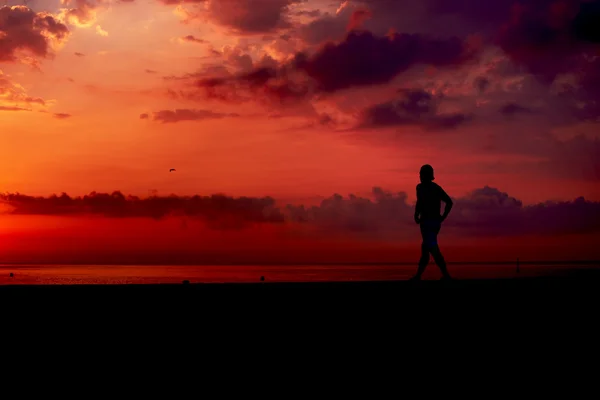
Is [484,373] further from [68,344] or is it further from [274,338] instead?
[68,344]

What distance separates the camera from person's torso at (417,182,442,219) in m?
15.2

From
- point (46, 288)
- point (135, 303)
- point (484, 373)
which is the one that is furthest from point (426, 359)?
point (46, 288)

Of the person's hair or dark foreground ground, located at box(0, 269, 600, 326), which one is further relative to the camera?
the person's hair

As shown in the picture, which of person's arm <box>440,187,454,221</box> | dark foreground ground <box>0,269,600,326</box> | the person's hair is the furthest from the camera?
person's arm <box>440,187,454,221</box>

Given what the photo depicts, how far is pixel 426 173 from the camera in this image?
50.0 ft

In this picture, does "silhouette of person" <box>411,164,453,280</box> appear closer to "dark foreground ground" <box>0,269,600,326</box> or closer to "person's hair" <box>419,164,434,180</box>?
"person's hair" <box>419,164,434,180</box>

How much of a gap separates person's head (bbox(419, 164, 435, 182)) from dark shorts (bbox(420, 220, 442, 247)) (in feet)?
2.98

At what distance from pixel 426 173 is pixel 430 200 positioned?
59 centimetres

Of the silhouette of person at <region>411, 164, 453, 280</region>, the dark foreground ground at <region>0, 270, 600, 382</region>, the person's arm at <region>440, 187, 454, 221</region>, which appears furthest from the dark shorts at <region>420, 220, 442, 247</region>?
the dark foreground ground at <region>0, 270, 600, 382</region>

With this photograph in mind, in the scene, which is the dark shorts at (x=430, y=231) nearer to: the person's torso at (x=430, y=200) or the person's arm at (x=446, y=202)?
the person's torso at (x=430, y=200)

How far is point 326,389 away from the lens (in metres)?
5.88

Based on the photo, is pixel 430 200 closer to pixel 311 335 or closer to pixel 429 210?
pixel 429 210

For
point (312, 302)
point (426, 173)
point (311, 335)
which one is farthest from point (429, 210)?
point (311, 335)

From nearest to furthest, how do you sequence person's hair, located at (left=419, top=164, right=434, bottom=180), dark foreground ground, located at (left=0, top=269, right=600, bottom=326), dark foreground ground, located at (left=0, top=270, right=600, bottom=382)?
dark foreground ground, located at (left=0, top=270, right=600, bottom=382) < dark foreground ground, located at (left=0, top=269, right=600, bottom=326) < person's hair, located at (left=419, top=164, right=434, bottom=180)
